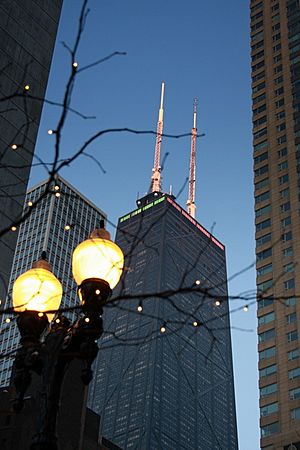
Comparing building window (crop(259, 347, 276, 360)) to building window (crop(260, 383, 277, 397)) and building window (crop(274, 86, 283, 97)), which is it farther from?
building window (crop(274, 86, 283, 97))

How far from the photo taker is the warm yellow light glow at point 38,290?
767cm

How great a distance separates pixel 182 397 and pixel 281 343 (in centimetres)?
13161

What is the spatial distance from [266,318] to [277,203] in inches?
514

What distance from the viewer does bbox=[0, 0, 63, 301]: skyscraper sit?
22422 millimetres

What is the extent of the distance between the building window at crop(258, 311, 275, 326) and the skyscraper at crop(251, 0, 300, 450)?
0.07m

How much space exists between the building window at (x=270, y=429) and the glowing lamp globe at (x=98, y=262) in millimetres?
55950

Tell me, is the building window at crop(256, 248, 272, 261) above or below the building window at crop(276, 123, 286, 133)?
below

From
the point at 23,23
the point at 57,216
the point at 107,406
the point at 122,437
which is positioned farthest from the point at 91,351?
the point at 107,406

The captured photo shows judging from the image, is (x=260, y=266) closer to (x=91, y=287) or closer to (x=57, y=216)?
(x=91, y=287)

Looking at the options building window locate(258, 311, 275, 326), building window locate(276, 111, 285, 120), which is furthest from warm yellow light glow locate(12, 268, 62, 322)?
building window locate(276, 111, 285, 120)

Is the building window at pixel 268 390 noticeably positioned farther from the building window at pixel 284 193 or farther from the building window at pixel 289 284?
the building window at pixel 284 193

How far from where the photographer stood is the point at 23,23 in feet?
86.0

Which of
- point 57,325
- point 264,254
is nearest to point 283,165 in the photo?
point 264,254

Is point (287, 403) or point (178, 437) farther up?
point (178, 437)
